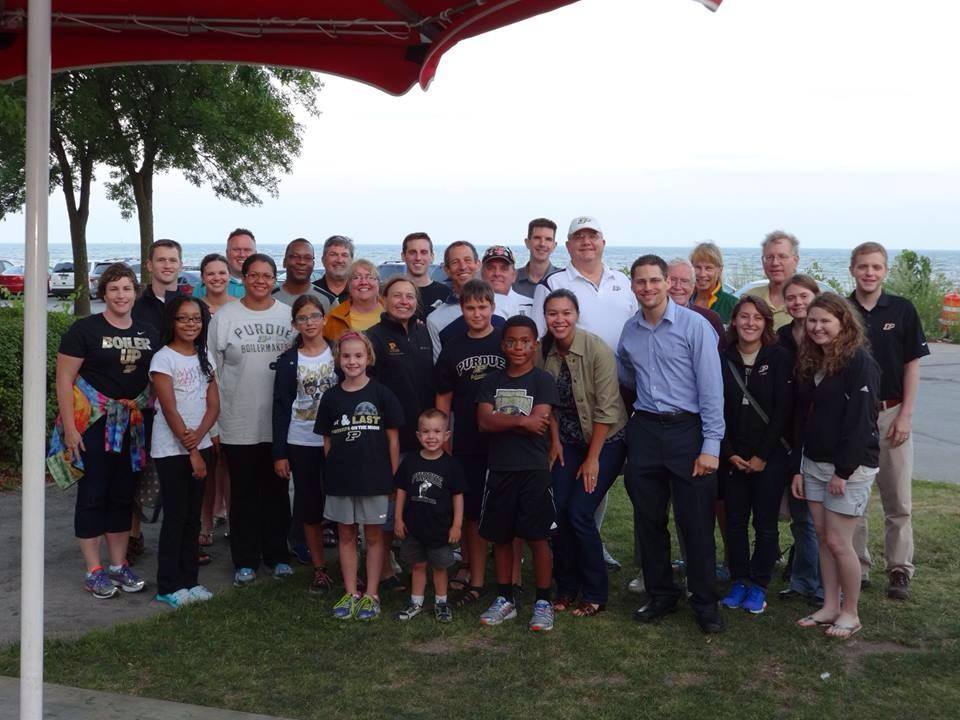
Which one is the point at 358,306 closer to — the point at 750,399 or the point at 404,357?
the point at 404,357

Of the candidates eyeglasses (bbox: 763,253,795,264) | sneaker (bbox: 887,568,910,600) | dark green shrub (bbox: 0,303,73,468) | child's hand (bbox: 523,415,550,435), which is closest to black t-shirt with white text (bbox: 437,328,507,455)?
child's hand (bbox: 523,415,550,435)

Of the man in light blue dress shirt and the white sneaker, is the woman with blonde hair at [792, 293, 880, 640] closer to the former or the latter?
the man in light blue dress shirt

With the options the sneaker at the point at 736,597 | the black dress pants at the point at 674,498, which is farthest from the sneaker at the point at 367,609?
the sneaker at the point at 736,597

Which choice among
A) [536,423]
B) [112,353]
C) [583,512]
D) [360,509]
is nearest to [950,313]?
[583,512]

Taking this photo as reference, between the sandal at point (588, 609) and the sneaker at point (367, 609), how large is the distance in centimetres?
110

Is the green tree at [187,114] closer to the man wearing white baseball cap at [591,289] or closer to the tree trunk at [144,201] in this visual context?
the tree trunk at [144,201]

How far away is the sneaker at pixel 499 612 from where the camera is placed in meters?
5.52

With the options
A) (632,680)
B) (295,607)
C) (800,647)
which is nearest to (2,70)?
(295,607)

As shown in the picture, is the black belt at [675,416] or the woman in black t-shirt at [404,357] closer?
the black belt at [675,416]

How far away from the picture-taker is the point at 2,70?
450 centimetres

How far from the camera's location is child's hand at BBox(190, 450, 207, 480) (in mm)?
5785

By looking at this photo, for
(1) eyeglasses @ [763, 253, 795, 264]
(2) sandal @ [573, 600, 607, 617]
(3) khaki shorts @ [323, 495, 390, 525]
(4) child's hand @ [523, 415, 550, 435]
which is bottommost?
(2) sandal @ [573, 600, 607, 617]

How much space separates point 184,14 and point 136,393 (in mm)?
2385

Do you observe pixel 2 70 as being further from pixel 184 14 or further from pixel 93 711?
pixel 93 711
